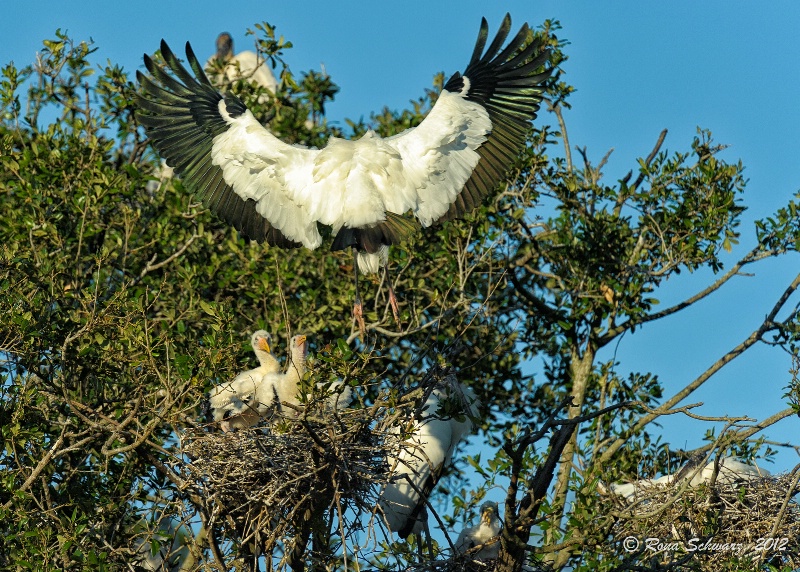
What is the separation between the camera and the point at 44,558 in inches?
237

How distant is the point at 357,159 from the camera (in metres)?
7.22

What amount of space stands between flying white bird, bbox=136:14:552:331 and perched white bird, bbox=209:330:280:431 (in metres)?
0.64

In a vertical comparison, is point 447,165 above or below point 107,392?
above

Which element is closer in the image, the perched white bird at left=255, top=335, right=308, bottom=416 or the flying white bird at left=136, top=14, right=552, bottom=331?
the perched white bird at left=255, top=335, right=308, bottom=416

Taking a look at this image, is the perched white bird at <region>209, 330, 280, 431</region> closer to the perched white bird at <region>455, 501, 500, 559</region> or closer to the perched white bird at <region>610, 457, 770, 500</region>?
the perched white bird at <region>455, 501, 500, 559</region>

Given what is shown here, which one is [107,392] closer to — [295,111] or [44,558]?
[44,558]

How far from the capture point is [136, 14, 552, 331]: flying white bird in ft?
23.7

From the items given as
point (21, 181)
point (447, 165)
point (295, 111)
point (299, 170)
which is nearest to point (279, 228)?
point (299, 170)

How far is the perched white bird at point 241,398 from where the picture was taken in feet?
22.7

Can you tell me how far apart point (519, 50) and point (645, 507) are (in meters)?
2.88

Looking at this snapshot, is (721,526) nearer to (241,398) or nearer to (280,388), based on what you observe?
(280,388)

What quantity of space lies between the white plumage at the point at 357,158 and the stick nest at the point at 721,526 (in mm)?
2045

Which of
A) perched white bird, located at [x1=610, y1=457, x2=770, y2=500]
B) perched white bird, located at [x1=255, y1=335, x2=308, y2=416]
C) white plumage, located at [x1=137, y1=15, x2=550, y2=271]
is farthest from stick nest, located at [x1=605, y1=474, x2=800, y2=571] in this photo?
white plumage, located at [x1=137, y1=15, x2=550, y2=271]

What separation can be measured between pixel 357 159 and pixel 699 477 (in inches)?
122
